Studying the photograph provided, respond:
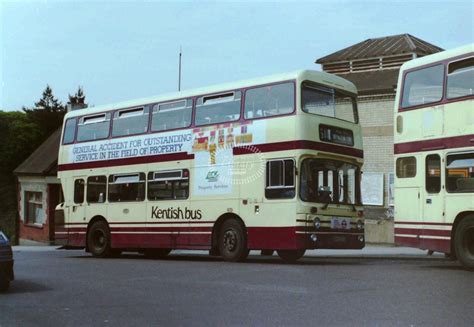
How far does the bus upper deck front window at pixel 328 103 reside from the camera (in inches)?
626

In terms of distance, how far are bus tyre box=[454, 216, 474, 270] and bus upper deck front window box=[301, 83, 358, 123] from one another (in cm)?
405

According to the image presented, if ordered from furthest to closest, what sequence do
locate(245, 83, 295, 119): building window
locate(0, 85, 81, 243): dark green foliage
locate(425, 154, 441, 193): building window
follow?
locate(0, 85, 81, 243): dark green foliage < locate(245, 83, 295, 119): building window < locate(425, 154, 441, 193): building window

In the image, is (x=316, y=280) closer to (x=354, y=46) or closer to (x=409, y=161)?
(x=409, y=161)

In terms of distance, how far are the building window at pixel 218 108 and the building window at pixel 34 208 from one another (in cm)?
2431

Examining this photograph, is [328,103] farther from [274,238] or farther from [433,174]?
[274,238]

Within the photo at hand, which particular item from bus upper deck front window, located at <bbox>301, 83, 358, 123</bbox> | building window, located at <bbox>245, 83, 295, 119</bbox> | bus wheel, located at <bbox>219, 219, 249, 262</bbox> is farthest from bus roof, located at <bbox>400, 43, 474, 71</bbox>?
bus wheel, located at <bbox>219, 219, 249, 262</bbox>

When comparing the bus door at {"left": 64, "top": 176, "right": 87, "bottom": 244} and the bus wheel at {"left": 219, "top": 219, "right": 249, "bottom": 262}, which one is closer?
the bus wheel at {"left": 219, "top": 219, "right": 249, "bottom": 262}

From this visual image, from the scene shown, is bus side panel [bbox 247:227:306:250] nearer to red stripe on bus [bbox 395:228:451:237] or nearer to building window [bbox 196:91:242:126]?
red stripe on bus [bbox 395:228:451:237]

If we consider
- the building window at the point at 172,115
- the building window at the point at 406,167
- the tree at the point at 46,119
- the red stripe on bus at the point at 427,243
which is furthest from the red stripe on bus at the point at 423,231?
the tree at the point at 46,119

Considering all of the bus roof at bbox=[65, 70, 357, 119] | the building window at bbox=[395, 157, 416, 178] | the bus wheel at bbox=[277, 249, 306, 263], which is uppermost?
the bus roof at bbox=[65, 70, 357, 119]

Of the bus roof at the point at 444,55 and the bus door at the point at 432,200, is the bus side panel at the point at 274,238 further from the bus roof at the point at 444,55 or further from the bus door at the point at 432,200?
the bus roof at the point at 444,55

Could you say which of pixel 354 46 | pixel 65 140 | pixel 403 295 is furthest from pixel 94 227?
pixel 354 46

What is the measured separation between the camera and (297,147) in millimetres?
15609

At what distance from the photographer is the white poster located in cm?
2775
